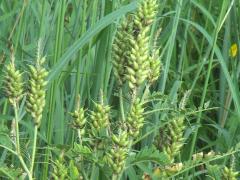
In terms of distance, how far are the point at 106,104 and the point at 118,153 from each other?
60cm

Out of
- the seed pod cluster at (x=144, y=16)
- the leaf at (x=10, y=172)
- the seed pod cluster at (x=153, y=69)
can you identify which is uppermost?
the seed pod cluster at (x=144, y=16)

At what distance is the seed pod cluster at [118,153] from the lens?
1.23 m

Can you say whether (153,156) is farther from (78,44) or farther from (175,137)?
(78,44)

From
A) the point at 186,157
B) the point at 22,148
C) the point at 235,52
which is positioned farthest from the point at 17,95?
the point at 235,52

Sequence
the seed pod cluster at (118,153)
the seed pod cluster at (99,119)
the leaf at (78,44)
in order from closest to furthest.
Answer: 1. the seed pod cluster at (118,153)
2. the seed pod cluster at (99,119)
3. the leaf at (78,44)

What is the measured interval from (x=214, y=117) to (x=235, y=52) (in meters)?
0.28

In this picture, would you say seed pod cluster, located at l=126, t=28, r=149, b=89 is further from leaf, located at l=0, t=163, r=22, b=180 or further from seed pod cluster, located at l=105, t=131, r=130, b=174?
leaf, located at l=0, t=163, r=22, b=180

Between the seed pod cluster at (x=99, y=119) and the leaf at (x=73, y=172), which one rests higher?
the seed pod cluster at (x=99, y=119)

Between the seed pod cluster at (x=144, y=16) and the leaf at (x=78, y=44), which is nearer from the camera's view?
the seed pod cluster at (x=144, y=16)

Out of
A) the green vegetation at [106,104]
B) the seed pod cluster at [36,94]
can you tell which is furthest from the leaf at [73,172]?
the seed pod cluster at [36,94]

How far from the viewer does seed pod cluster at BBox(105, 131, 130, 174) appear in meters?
1.23

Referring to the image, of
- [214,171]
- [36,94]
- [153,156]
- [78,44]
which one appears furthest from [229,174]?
[78,44]

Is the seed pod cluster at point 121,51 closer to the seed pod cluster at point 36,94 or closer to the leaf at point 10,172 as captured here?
the seed pod cluster at point 36,94

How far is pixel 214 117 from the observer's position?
8.67 ft
